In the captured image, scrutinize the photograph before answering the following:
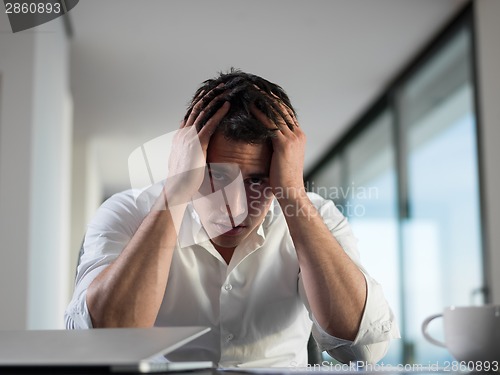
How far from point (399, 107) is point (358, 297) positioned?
5.30ft

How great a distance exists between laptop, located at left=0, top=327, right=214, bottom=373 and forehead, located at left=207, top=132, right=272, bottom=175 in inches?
9.4

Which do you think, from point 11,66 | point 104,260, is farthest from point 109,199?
point 11,66

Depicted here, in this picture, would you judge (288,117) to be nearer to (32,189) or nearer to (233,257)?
(233,257)

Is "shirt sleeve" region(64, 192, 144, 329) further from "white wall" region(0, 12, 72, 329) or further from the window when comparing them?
the window

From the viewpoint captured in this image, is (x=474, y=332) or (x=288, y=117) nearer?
(x=474, y=332)

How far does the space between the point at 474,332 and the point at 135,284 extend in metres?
0.33

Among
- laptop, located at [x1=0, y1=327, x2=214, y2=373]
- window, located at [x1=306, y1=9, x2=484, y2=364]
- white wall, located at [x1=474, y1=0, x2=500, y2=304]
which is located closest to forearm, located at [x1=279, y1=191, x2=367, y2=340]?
laptop, located at [x1=0, y1=327, x2=214, y2=373]

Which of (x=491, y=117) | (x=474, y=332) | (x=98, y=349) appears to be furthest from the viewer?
(x=491, y=117)

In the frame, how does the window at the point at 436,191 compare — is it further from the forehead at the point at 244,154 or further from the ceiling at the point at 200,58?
the forehead at the point at 244,154

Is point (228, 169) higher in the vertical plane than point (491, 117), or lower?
lower

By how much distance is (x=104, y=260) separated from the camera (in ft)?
2.46

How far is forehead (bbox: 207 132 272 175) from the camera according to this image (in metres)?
0.71

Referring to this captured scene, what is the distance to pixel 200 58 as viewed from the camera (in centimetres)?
81

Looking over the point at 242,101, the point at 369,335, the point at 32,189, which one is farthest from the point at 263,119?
the point at 32,189
